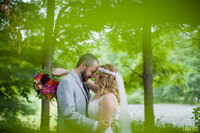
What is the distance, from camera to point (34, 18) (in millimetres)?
5570

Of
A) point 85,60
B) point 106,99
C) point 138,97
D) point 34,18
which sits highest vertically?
point 34,18

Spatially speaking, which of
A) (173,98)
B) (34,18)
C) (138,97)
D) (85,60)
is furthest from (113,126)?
(138,97)

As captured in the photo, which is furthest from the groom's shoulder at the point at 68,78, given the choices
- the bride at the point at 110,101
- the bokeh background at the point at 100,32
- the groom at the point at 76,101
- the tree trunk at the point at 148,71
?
the tree trunk at the point at 148,71

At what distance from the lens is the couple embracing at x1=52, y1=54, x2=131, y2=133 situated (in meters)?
2.42

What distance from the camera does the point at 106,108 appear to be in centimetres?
240

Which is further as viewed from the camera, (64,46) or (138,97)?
(138,97)

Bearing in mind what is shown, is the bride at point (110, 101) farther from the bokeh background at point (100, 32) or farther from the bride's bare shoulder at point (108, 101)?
the bokeh background at point (100, 32)

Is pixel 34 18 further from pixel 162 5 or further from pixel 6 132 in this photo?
pixel 162 5

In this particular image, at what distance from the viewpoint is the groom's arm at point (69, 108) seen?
7.89ft

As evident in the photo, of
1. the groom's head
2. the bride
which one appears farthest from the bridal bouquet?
the bride

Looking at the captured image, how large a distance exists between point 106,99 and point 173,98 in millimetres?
17345

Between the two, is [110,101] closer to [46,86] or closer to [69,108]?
[69,108]

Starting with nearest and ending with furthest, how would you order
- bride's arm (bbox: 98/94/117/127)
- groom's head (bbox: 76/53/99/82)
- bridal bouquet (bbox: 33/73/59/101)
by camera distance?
bride's arm (bbox: 98/94/117/127) → groom's head (bbox: 76/53/99/82) → bridal bouquet (bbox: 33/73/59/101)

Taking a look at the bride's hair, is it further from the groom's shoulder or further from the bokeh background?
the bokeh background
